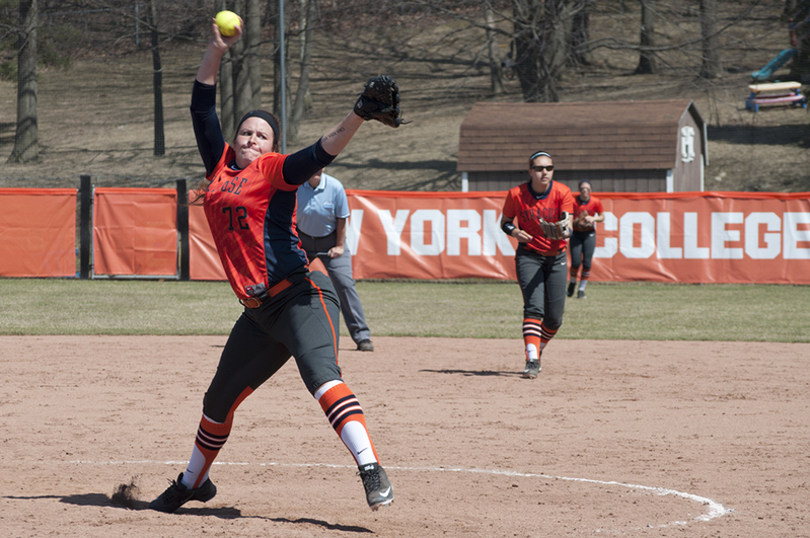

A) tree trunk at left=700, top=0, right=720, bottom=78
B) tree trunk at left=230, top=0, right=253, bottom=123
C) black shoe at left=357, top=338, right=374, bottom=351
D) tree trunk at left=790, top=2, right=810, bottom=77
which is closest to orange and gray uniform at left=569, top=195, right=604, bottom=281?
black shoe at left=357, top=338, right=374, bottom=351

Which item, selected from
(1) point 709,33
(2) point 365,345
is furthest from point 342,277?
(1) point 709,33

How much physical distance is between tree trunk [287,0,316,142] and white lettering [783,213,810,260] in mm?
17442

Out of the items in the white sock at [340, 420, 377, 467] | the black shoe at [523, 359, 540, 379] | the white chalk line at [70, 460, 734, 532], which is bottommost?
the black shoe at [523, 359, 540, 379]

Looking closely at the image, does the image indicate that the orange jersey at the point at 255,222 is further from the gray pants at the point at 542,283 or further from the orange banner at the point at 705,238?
the orange banner at the point at 705,238

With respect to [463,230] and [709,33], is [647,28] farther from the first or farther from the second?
[463,230]

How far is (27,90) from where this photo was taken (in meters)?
29.6

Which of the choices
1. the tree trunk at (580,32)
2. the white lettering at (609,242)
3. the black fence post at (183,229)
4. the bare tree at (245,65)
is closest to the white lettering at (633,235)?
the white lettering at (609,242)

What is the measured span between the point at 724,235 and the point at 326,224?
10612 mm

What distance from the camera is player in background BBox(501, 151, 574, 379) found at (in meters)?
7.83

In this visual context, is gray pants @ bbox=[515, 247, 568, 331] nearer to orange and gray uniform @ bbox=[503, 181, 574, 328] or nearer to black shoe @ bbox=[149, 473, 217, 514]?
orange and gray uniform @ bbox=[503, 181, 574, 328]

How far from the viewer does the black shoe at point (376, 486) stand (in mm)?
3592

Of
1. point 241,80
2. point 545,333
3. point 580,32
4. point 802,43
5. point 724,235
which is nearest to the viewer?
point 545,333

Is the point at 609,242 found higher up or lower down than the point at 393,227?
lower down

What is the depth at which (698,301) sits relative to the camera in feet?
47.9
